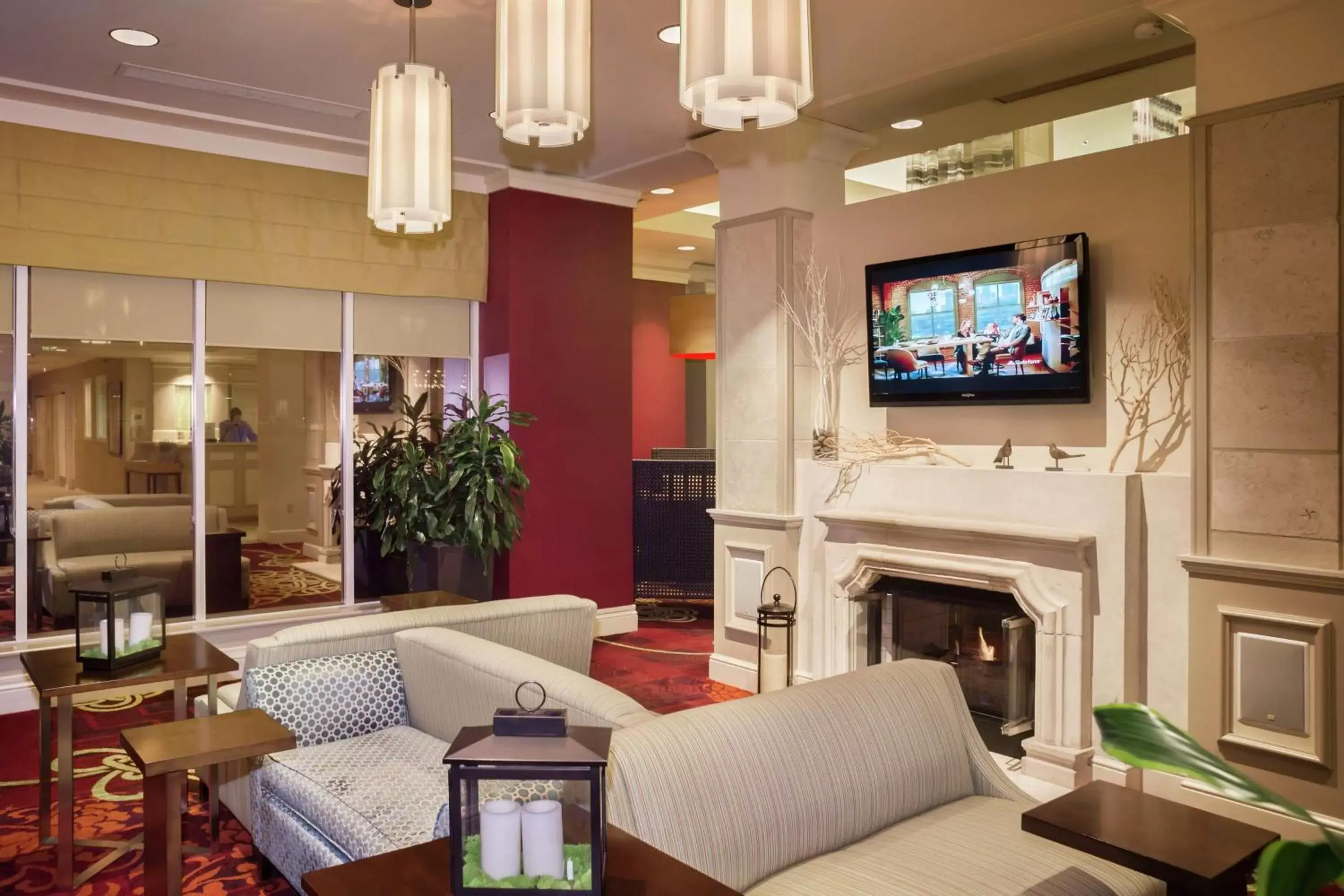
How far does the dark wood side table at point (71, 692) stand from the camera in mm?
2889

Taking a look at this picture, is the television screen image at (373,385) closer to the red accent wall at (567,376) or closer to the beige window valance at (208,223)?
the beige window valance at (208,223)

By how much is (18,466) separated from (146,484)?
0.57 metres

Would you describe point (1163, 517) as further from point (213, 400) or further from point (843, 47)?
point (213, 400)

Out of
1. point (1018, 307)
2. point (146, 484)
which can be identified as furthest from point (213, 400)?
point (1018, 307)

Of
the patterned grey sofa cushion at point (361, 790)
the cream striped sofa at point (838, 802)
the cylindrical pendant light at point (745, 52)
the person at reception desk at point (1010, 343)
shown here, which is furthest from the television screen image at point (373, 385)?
the cylindrical pendant light at point (745, 52)

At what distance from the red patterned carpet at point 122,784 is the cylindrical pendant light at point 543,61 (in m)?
2.31

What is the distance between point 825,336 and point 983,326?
90 cm

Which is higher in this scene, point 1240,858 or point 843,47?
point 843,47

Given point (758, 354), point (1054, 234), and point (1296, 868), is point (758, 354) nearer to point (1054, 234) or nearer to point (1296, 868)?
point (1054, 234)

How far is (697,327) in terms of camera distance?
793 centimetres

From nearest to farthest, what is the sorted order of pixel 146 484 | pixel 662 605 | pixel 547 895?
pixel 547 895 → pixel 146 484 → pixel 662 605

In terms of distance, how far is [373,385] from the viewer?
19.2ft

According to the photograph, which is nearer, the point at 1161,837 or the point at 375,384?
the point at 1161,837

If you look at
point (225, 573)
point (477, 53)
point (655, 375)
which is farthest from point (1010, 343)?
point (655, 375)
